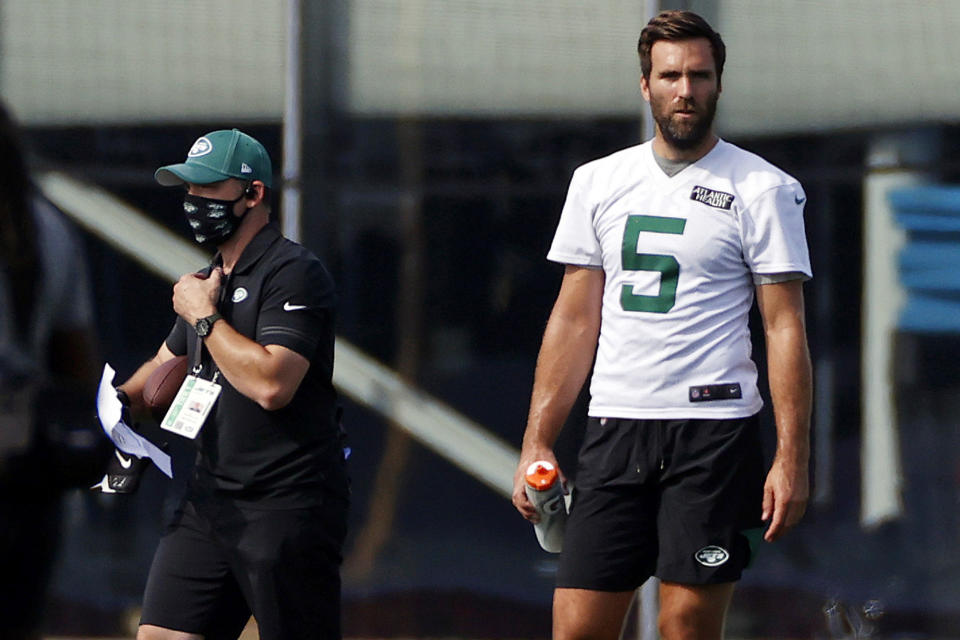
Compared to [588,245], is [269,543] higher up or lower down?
lower down

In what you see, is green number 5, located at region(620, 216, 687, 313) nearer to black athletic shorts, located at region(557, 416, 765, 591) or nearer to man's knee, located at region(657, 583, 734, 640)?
black athletic shorts, located at region(557, 416, 765, 591)

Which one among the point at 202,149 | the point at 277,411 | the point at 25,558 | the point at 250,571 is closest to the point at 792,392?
the point at 277,411

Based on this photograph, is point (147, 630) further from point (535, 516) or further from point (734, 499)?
point (734, 499)

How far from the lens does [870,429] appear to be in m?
6.77

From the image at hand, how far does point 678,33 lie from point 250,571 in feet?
6.16

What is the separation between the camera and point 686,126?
4559mm

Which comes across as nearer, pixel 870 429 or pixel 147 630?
pixel 147 630

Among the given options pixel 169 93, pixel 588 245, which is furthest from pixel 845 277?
pixel 169 93

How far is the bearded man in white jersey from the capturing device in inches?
177

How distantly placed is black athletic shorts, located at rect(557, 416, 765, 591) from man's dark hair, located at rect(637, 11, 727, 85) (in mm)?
996

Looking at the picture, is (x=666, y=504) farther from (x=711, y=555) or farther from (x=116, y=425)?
(x=116, y=425)

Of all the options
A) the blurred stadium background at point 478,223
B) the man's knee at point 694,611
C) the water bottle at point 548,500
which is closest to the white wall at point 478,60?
the blurred stadium background at point 478,223

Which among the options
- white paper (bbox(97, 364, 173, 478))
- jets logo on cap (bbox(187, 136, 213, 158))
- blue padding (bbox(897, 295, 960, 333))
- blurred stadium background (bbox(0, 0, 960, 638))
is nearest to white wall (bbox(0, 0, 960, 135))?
blurred stadium background (bbox(0, 0, 960, 638))

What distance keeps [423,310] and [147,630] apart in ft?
8.73
